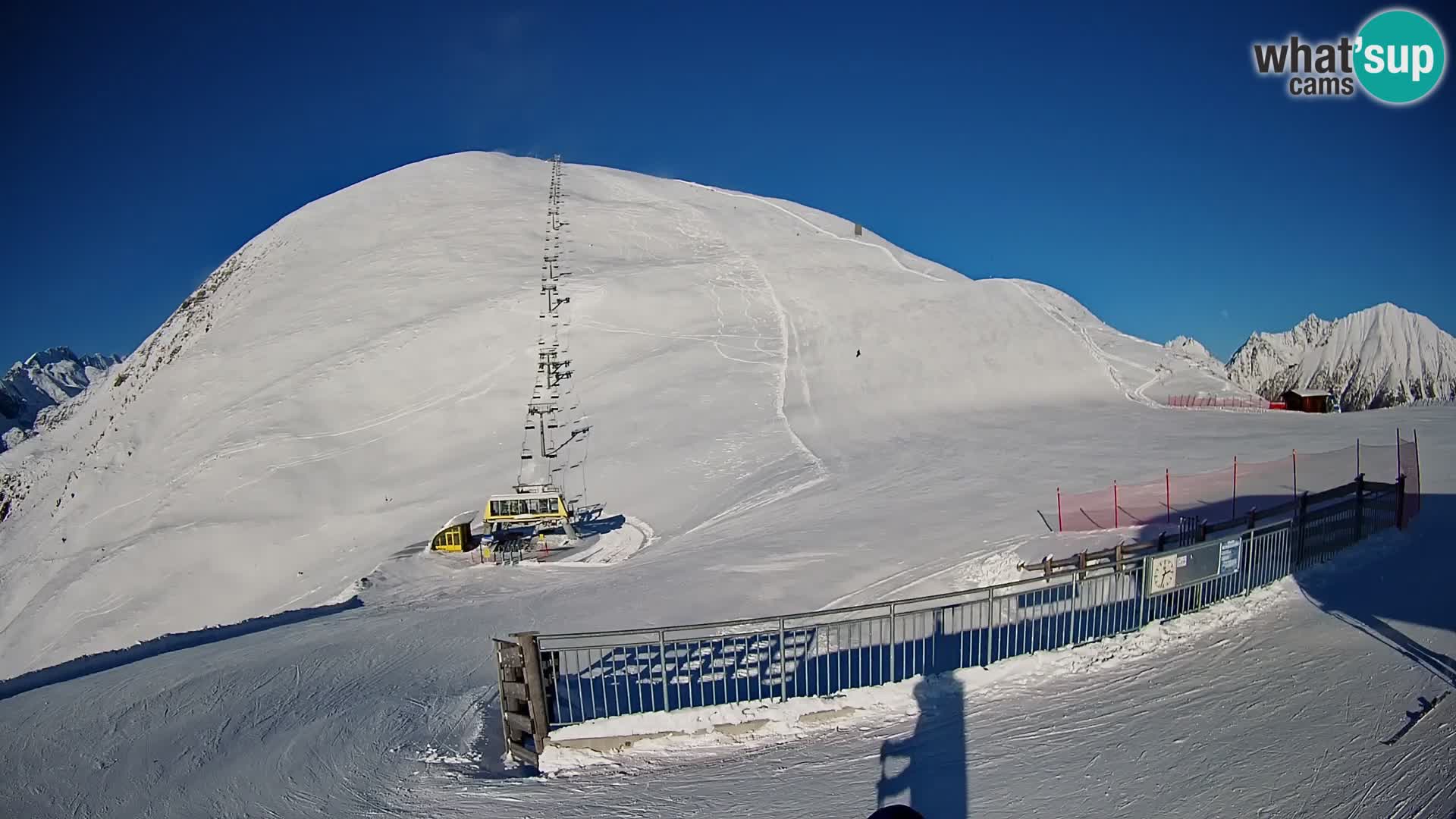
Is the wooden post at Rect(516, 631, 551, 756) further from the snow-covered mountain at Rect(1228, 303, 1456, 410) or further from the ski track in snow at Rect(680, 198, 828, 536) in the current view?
the snow-covered mountain at Rect(1228, 303, 1456, 410)

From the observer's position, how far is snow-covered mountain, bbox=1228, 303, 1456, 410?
518 ft

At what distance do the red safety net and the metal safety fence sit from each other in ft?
16.9

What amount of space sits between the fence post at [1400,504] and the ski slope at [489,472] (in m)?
6.03

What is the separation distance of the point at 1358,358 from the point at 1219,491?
196 m

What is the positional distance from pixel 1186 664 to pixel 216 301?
60439 millimetres

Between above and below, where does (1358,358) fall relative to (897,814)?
above

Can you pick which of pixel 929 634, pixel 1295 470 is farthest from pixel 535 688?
pixel 1295 470

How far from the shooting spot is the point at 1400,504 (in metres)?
15.0

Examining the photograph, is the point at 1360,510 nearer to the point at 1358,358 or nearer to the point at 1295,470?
the point at 1295,470

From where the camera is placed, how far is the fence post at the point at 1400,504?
14.9 meters

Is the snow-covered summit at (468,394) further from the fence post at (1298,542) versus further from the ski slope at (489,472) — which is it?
the fence post at (1298,542)

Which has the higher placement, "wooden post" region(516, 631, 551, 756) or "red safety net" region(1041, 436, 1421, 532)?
"red safety net" region(1041, 436, 1421, 532)

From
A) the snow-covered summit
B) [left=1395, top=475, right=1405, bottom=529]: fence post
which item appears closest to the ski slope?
the snow-covered summit

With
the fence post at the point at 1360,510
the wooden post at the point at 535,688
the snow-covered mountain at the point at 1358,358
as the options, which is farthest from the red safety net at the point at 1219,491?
the snow-covered mountain at the point at 1358,358
